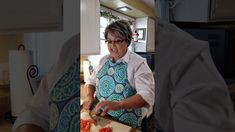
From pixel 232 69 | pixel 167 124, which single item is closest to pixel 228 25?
pixel 232 69

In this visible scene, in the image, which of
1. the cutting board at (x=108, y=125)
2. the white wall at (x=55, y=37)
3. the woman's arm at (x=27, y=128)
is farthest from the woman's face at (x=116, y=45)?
the woman's arm at (x=27, y=128)

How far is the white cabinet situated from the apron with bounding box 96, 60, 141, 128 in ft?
0.28

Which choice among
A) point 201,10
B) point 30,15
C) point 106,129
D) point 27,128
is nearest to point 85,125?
point 106,129

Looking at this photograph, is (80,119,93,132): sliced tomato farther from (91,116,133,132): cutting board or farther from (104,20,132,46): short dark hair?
(104,20,132,46): short dark hair

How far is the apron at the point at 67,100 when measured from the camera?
64cm

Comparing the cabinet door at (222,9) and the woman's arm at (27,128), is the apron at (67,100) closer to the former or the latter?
the woman's arm at (27,128)

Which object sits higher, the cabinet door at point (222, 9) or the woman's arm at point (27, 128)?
the cabinet door at point (222, 9)

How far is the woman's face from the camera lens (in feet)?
2.15

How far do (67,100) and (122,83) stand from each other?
193 mm

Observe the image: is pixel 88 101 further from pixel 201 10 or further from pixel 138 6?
pixel 201 10

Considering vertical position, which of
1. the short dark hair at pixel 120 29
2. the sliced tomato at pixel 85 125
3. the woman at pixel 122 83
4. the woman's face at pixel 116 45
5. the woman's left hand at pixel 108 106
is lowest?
the sliced tomato at pixel 85 125

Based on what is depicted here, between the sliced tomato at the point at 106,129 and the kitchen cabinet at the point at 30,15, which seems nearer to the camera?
the kitchen cabinet at the point at 30,15

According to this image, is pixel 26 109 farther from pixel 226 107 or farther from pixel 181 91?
pixel 226 107

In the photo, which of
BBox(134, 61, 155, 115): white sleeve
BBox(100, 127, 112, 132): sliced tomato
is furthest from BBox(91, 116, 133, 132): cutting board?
BBox(134, 61, 155, 115): white sleeve
